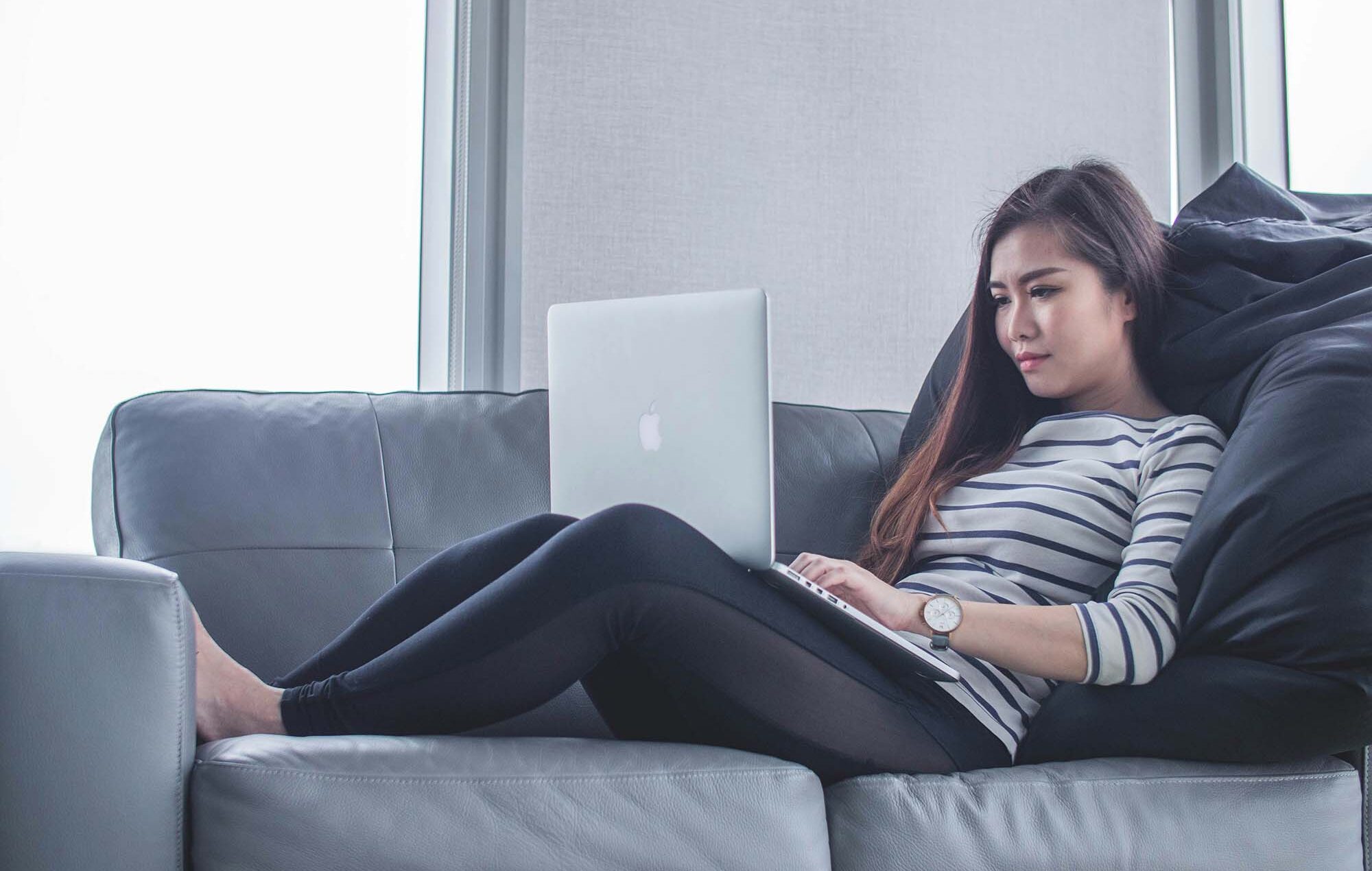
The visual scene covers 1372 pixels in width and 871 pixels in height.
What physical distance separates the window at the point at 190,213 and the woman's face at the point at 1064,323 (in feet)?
4.05

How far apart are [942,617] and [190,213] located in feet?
5.35

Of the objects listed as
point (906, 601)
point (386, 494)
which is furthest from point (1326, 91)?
point (386, 494)

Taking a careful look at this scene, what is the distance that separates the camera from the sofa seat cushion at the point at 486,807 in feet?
3.35

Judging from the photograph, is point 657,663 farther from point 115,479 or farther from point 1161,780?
point 115,479

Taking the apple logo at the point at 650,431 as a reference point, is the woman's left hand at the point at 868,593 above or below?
below

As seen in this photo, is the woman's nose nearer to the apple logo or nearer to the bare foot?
the apple logo

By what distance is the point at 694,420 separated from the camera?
48.9 inches

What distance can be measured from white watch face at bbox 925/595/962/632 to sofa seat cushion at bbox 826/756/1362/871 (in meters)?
0.16

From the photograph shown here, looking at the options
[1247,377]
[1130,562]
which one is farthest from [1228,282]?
[1130,562]

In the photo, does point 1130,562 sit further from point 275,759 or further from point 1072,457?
point 275,759

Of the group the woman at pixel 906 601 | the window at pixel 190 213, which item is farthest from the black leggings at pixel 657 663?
the window at pixel 190 213

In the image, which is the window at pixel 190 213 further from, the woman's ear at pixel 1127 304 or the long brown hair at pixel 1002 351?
the woman's ear at pixel 1127 304

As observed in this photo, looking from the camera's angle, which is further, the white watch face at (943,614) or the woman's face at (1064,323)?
the woman's face at (1064,323)

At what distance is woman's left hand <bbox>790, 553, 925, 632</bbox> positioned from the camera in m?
1.27
